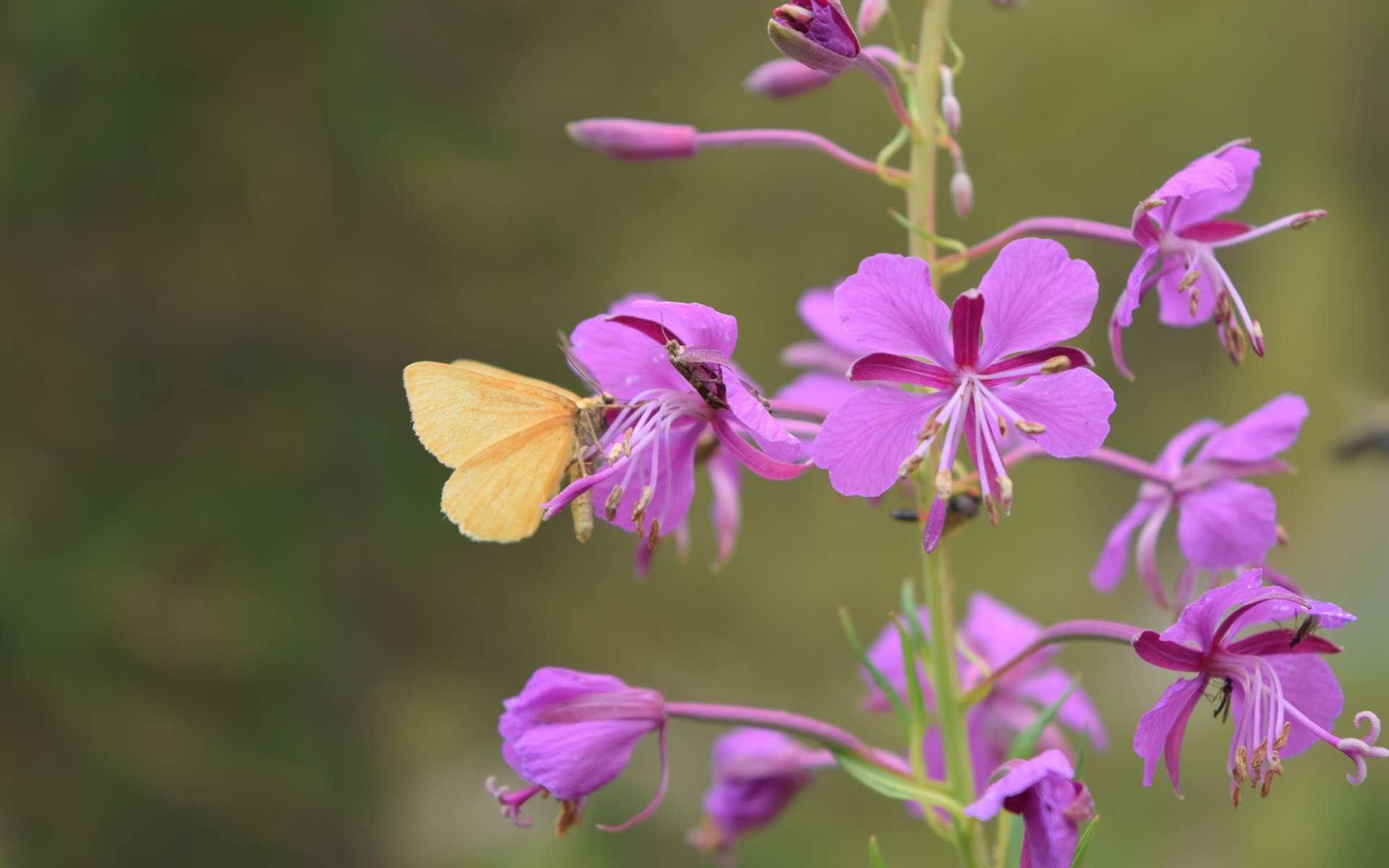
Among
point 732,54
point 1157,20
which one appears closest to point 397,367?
point 732,54

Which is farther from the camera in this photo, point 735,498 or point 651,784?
point 651,784

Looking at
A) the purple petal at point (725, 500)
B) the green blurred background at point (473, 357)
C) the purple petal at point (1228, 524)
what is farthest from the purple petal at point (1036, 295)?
the green blurred background at point (473, 357)

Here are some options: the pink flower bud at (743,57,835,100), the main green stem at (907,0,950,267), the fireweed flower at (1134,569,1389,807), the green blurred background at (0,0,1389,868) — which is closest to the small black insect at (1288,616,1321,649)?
the fireweed flower at (1134,569,1389,807)

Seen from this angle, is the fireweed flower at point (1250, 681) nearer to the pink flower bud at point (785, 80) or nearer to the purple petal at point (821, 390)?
the purple petal at point (821, 390)

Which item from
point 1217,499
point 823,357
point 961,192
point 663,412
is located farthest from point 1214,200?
point 663,412

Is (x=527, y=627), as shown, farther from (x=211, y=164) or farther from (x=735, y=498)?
(x=735, y=498)

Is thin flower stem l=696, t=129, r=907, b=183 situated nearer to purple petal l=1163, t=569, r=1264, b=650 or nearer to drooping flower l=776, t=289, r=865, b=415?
drooping flower l=776, t=289, r=865, b=415
